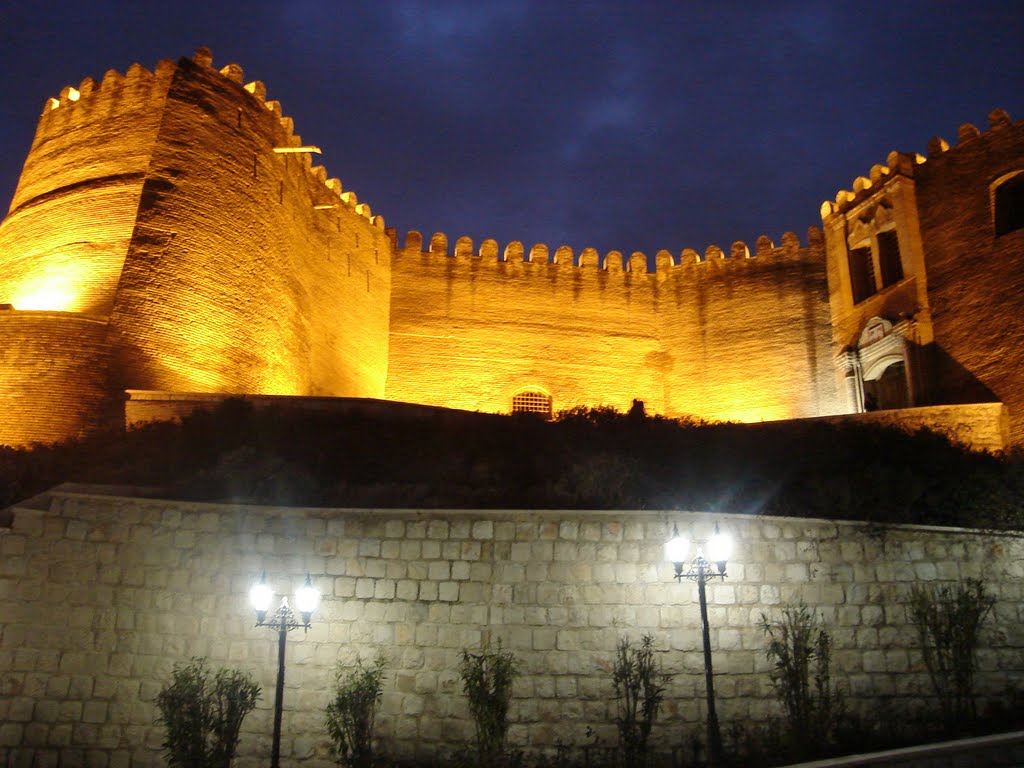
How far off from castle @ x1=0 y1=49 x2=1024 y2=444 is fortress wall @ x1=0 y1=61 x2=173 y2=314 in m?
0.05

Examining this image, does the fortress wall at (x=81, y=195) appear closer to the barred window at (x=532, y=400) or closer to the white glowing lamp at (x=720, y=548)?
the white glowing lamp at (x=720, y=548)

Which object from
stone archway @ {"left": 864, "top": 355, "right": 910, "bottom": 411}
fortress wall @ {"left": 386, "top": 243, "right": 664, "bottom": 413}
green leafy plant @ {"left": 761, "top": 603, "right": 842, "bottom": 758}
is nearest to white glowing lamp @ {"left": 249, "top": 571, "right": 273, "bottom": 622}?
green leafy plant @ {"left": 761, "top": 603, "right": 842, "bottom": 758}

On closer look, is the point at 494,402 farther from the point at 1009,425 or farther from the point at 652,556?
the point at 652,556

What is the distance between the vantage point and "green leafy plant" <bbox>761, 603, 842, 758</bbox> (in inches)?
300

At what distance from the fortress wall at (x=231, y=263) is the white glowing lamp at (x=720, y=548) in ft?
30.1

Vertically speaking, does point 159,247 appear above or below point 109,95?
below

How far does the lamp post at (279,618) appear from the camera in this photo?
23.7 ft

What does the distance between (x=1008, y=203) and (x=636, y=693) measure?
1285 cm

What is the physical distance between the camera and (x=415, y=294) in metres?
21.9

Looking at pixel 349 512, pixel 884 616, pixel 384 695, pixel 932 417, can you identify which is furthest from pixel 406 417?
pixel 932 417

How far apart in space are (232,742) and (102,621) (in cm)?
181

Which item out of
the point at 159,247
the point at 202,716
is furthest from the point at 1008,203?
the point at 202,716

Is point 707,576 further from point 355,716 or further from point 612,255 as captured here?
point 612,255

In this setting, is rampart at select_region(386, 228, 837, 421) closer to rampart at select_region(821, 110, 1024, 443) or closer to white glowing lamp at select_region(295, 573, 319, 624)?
rampart at select_region(821, 110, 1024, 443)
